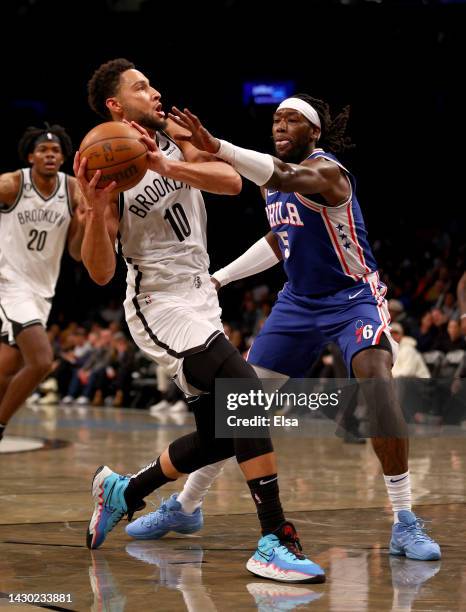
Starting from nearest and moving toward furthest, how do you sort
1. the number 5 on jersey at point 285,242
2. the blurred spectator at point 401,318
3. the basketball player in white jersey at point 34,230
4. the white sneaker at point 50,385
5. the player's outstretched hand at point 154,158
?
the player's outstretched hand at point 154,158 → the number 5 on jersey at point 285,242 → the basketball player in white jersey at point 34,230 → the blurred spectator at point 401,318 → the white sneaker at point 50,385

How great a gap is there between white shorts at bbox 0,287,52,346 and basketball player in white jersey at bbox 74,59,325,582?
2.34 metres

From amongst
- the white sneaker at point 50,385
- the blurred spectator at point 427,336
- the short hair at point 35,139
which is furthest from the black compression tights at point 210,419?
the white sneaker at point 50,385

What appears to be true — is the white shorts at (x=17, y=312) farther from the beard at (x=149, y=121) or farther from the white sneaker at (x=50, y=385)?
the white sneaker at (x=50, y=385)

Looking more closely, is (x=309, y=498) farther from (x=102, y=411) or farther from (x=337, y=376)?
(x=102, y=411)

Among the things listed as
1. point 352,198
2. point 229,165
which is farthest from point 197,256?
point 352,198

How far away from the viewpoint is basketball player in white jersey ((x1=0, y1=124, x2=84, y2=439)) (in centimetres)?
673

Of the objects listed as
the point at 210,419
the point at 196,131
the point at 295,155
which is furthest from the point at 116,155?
the point at 295,155

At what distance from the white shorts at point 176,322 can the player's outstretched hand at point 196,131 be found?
1.86 ft

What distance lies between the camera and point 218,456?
4.30m

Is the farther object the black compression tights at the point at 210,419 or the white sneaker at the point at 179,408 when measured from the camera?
the white sneaker at the point at 179,408

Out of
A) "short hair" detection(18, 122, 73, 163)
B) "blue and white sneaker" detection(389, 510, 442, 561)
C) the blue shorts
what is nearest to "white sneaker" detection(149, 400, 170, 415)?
"short hair" detection(18, 122, 73, 163)

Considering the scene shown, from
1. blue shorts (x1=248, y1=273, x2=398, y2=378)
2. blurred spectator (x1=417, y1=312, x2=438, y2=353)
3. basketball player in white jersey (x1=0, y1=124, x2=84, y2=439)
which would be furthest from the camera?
blurred spectator (x1=417, y1=312, x2=438, y2=353)

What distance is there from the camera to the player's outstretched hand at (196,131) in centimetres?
387

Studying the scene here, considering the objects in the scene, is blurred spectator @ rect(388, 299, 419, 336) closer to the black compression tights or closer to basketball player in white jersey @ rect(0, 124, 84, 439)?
basketball player in white jersey @ rect(0, 124, 84, 439)
